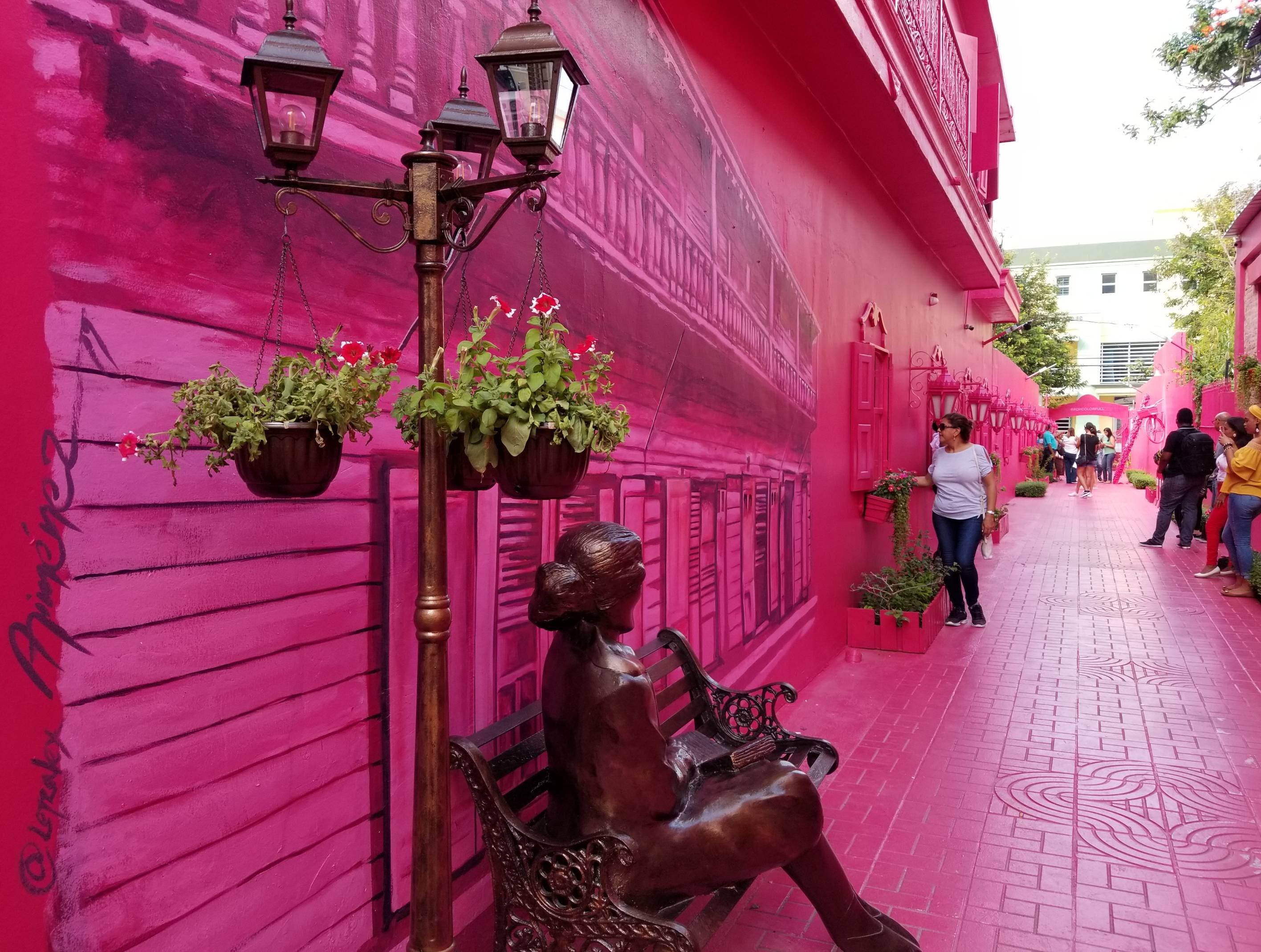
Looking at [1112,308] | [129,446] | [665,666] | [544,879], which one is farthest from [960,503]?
[1112,308]

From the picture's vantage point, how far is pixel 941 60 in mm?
8602

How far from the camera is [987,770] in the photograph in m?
4.68

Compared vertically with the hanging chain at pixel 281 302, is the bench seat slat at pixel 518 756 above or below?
below

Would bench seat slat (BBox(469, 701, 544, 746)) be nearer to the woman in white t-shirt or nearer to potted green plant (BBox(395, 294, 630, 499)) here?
potted green plant (BBox(395, 294, 630, 499))

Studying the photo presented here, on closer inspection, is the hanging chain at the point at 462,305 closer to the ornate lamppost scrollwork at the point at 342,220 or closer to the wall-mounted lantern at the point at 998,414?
the ornate lamppost scrollwork at the point at 342,220

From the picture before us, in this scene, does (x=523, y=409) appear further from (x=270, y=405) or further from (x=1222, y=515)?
(x=1222, y=515)

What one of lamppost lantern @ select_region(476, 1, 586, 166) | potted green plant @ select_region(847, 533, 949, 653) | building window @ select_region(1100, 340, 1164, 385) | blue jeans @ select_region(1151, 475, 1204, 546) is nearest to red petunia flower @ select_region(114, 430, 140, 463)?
lamppost lantern @ select_region(476, 1, 586, 166)

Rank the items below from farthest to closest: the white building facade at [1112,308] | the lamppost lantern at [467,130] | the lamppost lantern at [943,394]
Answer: the white building facade at [1112,308] → the lamppost lantern at [943,394] → the lamppost lantern at [467,130]

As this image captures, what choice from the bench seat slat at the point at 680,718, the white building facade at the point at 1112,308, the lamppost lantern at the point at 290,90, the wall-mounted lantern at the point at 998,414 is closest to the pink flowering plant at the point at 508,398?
the lamppost lantern at the point at 290,90

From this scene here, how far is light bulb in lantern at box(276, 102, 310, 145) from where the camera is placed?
5.83ft

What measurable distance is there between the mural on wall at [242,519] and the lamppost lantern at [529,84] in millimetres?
638

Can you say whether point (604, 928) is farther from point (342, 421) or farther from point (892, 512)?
point (892, 512)

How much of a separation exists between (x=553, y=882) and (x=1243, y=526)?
32.8 feet

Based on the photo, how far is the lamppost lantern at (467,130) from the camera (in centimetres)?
222
